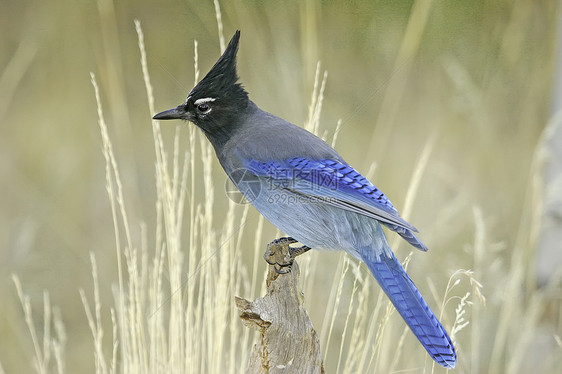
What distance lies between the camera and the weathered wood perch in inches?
92.8

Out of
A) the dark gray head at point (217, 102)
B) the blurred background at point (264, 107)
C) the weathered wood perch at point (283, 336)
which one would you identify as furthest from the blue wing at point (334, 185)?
the blurred background at point (264, 107)

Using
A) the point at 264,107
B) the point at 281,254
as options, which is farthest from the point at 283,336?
the point at 264,107

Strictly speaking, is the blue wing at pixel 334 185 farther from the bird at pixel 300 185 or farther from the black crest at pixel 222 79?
Answer: the black crest at pixel 222 79

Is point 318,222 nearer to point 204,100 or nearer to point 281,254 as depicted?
point 281,254

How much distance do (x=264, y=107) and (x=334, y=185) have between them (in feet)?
7.91

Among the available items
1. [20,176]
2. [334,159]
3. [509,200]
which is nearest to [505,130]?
[509,200]

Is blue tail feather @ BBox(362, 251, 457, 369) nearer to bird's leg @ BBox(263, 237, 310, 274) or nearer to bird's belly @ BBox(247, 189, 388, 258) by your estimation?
bird's belly @ BBox(247, 189, 388, 258)

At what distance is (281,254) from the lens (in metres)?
2.64

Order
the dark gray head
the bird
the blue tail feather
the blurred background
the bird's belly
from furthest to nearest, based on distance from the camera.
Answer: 1. the blurred background
2. the dark gray head
3. the bird's belly
4. the bird
5. the blue tail feather

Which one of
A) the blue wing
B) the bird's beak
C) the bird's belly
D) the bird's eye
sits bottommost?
the bird's belly

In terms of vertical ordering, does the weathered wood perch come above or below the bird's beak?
below

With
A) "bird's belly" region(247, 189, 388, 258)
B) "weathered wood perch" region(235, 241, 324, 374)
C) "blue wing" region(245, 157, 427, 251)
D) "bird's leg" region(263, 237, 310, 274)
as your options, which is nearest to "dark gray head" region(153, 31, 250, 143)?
"blue wing" region(245, 157, 427, 251)

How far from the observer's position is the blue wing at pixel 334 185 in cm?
250

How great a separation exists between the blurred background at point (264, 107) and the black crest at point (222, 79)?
73.9 inches
